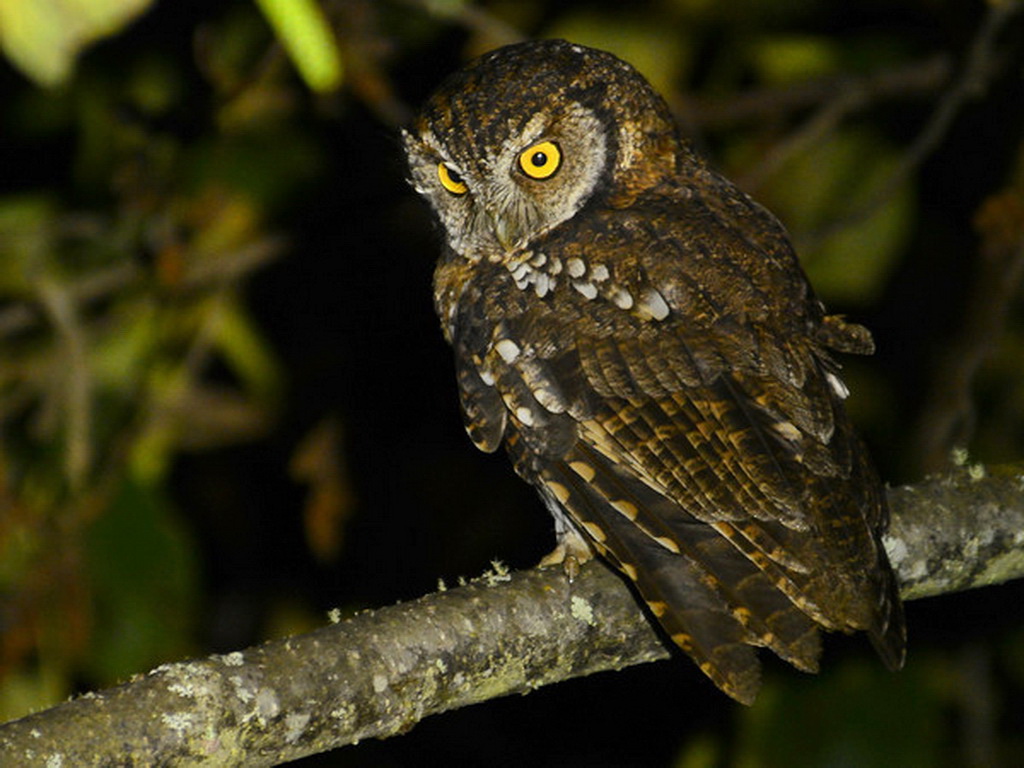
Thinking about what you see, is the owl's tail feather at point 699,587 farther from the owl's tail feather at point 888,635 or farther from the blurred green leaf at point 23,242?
the blurred green leaf at point 23,242

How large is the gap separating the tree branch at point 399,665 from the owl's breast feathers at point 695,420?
0.17m

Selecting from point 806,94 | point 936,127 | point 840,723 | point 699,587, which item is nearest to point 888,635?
point 699,587

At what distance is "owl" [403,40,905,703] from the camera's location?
239cm

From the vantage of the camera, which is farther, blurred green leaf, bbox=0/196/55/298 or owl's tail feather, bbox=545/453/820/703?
blurred green leaf, bbox=0/196/55/298

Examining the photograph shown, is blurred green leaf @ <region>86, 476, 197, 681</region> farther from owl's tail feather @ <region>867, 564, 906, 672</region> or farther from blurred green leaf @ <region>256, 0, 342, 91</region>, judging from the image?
blurred green leaf @ <region>256, 0, 342, 91</region>

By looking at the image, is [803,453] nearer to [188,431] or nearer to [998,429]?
[998,429]

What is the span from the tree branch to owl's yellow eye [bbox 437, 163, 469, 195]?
3.17 ft

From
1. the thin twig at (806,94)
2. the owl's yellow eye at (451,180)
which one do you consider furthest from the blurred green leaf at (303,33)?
the thin twig at (806,94)

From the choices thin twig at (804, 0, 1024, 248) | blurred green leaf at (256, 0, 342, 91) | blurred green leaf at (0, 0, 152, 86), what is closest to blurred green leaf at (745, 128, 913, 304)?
thin twig at (804, 0, 1024, 248)

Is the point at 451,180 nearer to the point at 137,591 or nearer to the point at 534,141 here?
the point at 534,141

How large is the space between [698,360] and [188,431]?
8.19 feet

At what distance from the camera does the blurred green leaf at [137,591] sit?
3.68 meters

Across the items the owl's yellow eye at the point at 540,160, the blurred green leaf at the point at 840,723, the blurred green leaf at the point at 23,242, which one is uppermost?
the blurred green leaf at the point at 23,242

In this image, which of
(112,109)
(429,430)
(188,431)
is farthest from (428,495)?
(112,109)
